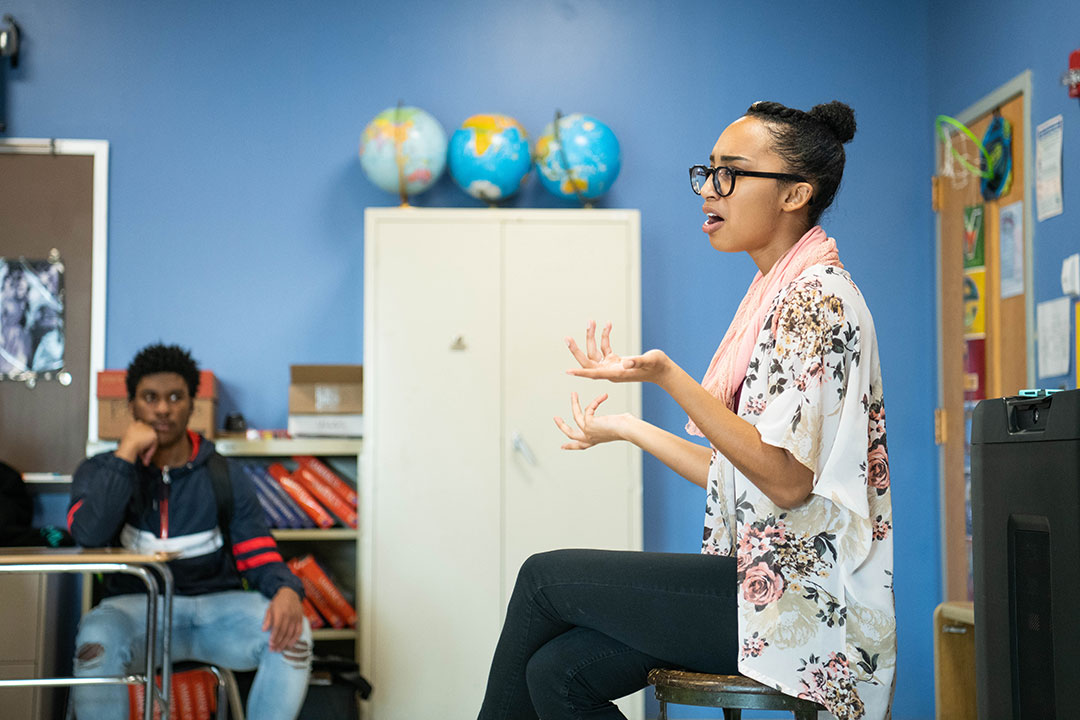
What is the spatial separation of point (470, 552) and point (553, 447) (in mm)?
458

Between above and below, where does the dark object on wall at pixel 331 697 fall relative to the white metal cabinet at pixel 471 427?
below

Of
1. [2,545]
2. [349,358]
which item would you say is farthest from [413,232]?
[2,545]

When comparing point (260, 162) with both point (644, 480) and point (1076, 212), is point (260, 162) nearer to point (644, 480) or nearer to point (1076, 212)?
point (644, 480)

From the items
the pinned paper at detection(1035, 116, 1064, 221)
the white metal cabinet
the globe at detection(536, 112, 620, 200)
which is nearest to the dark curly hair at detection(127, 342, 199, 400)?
the white metal cabinet

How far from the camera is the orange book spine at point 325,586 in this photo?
151 inches

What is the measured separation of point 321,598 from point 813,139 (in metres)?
2.67

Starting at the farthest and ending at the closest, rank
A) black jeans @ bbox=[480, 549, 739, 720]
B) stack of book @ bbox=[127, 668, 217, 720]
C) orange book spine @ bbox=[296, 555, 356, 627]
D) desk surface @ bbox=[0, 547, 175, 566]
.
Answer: orange book spine @ bbox=[296, 555, 356, 627] → stack of book @ bbox=[127, 668, 217, 720] → desk surface @ bbox=[0, 547, 175, 566] → black jeans @ bbox=[480, 549, 739, 720]

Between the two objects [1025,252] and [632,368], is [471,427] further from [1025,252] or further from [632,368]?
[632,368]

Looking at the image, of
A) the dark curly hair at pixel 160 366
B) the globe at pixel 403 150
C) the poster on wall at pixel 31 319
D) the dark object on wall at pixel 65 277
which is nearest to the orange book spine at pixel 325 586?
the dark curly hair at pixel 160 366

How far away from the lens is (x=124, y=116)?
13.8ft

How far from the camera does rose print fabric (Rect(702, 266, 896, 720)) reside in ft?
5.08

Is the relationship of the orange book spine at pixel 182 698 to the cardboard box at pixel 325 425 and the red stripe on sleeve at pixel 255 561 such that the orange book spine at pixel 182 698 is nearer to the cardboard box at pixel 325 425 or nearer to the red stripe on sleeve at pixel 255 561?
the red stripe on sleeve at pixel 255 561

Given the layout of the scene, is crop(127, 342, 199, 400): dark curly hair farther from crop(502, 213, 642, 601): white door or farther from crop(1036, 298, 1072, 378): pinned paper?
crop(1036, 298, 1072, 378): pinned paper

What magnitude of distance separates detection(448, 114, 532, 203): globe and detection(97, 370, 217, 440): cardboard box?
1181mm
